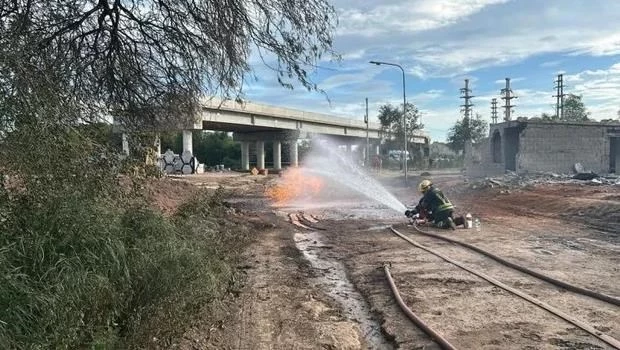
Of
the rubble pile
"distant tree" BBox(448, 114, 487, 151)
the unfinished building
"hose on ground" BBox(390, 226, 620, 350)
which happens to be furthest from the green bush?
"distant tree" BBox(448, 114, 487, 151)

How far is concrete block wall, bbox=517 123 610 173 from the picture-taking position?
44.4 m

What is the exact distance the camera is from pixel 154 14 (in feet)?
31.2

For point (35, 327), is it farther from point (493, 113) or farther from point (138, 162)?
point (493, 113)

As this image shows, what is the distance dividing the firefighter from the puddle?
385cm

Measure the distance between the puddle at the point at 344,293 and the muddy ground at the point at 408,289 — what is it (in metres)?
0.02

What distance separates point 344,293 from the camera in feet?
33.1

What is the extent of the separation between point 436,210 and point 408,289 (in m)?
8.42

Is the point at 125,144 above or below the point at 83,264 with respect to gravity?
above

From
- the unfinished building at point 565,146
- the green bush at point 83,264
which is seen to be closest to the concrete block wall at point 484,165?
the unfinished building at point 565,146

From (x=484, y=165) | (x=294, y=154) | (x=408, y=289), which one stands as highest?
(x=294, y=154)

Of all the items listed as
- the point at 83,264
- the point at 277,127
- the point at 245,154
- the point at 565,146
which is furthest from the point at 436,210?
the point at 245,154

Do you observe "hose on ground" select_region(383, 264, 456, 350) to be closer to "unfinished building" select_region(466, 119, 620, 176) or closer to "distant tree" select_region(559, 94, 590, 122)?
"unfinished building" select_region(466, 119, 620, 176)

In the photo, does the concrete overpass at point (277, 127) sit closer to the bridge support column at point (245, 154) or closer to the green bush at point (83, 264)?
the bridge support column at point (245, 154)

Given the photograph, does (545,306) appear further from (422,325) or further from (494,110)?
(494,110)
